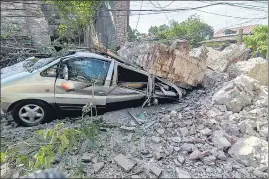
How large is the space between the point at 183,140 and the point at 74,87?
1.95 metres

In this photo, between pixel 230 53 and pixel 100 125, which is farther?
pixel 230 53

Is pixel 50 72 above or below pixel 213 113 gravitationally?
above

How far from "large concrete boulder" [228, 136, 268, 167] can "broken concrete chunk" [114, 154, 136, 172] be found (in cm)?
148

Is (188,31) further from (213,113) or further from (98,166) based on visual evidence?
(98,166)

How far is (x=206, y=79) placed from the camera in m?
5.88

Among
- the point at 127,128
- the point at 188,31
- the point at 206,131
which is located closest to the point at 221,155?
the point at 206,131

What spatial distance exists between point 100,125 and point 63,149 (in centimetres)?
96

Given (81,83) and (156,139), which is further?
(81,83)

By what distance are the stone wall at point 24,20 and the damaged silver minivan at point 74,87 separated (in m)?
0.54

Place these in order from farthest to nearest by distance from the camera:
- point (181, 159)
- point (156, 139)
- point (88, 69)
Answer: point (88, 69), point (156, 139), point (181, 159)

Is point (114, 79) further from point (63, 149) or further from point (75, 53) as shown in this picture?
point (63, 149)

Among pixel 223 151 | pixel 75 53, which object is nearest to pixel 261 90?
pixel 223 151

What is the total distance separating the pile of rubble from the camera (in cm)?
292

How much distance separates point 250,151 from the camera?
10.4 feet
